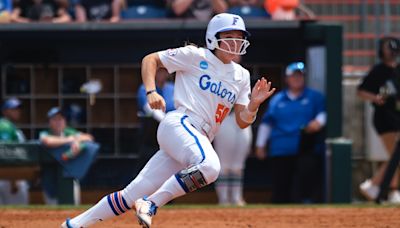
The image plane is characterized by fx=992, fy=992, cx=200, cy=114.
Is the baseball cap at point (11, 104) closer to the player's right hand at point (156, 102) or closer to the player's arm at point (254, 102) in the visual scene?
the player's arm at point (254, 102)

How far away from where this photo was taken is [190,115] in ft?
22.4

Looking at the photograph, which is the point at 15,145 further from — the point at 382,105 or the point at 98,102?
the point at 382,105

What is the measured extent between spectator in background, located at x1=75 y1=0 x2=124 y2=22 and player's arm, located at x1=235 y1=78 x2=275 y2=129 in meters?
5.92

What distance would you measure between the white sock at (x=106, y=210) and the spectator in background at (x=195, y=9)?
6141mm

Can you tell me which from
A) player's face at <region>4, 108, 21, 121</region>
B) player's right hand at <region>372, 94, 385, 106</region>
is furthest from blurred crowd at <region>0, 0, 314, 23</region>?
player's right hand at <region>372, 94, 385, 106</region>

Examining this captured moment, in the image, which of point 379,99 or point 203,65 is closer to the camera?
point 203,65

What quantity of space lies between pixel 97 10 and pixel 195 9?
4.18 ft

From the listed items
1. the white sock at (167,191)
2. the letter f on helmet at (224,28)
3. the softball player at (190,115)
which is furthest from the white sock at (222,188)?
the white sock at (167,191)

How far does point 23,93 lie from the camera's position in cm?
1330

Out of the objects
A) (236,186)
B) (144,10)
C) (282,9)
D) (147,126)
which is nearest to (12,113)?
(147,126)

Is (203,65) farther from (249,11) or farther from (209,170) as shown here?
(249,11)

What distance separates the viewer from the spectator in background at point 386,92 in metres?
12.0

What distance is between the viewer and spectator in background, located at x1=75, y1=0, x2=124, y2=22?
503 inches

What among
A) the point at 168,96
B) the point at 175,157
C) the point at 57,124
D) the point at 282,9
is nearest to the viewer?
the point at 175,157
